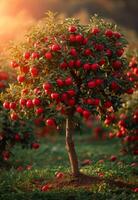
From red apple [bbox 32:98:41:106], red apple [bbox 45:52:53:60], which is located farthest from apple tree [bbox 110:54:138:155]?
red apple [bbox 32:98:41:106]

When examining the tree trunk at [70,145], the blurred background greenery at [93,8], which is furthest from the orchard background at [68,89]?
the blurred background greenery at [93,8]

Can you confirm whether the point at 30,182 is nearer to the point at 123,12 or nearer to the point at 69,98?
the point at 69,98

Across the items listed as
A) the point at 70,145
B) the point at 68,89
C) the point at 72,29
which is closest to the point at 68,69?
the point at 68,89

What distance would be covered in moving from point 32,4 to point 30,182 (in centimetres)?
3201

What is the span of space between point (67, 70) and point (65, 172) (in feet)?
9.22

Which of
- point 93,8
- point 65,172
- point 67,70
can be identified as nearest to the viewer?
point 67,70

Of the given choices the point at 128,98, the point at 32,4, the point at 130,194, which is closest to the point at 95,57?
the point at 130,194

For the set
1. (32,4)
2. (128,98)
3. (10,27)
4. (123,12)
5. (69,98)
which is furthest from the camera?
(123,12)

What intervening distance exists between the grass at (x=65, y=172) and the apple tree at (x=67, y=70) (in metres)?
1.37

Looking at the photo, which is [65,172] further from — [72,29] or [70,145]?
A: [72,29]

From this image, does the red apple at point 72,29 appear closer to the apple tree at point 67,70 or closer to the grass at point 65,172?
the apple tree at point 67,70

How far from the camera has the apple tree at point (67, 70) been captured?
11.7 meters

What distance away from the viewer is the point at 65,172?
13641 mm

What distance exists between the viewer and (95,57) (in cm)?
1199
